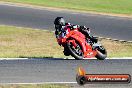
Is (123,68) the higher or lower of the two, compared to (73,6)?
higher

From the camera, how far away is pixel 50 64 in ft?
47.4

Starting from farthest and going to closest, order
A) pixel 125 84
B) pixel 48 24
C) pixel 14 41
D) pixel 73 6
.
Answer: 1. pixel 73 6
2. pixel 48 24
3. pixel 14 41
4. pixel 125 84

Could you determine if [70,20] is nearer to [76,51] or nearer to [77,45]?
[77,45]

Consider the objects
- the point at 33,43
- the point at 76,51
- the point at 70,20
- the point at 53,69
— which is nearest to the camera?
the point at 53,69

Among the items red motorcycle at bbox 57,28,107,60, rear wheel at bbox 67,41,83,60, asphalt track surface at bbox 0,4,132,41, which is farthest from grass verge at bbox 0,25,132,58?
rear wheel at bbox 67,41,83,60

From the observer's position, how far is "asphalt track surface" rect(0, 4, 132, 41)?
29344 millimetres

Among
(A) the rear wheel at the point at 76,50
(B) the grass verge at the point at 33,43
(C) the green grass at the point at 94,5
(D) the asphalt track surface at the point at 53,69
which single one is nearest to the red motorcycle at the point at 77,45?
(A) the rear wheel at the point at 76,50

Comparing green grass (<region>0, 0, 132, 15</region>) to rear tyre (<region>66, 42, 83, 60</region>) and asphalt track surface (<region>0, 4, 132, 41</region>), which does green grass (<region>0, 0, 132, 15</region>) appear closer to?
asphalt track surface (<region>0, 4, 132, 41</region>)

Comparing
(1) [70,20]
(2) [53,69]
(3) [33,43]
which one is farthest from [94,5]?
(2) [53,69]

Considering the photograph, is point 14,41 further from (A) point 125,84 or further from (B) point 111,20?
(A) point 125,84

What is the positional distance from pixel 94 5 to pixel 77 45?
73.2 feet

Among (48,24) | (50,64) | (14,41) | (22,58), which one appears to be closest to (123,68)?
(50,64)

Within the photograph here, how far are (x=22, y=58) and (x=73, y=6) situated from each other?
2267cm

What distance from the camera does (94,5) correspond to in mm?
38094
